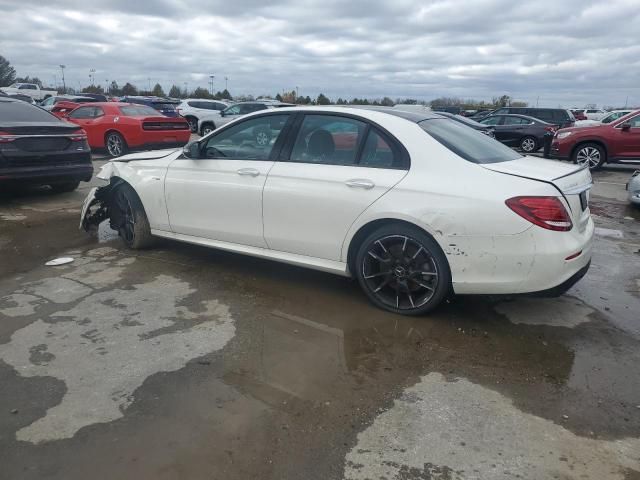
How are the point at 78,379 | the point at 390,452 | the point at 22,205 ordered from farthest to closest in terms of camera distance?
the point at 22,205
the point at 78,379
the point at 390,452

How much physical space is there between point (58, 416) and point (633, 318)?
408cm

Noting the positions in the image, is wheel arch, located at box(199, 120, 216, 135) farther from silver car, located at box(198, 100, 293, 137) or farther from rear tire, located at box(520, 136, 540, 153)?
rear tire, located at box(520, 136, 540, 153)

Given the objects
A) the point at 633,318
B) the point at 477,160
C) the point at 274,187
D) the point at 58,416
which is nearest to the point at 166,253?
the point at 274,187

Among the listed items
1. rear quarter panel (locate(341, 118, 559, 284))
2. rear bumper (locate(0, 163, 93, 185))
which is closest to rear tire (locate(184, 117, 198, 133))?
rear bumper (locate(0, 163, 93, 185))

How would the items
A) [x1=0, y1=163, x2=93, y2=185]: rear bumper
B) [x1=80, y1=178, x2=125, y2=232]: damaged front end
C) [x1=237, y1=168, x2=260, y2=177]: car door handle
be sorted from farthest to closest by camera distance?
[x1=0, y1=163, x2=93, y2=185]: rear bumper
[x1=80, y1=178, x2=125, y2=232]: damaged front end
[x1=237, y1=168, x2=260, y2=177]: car door handle

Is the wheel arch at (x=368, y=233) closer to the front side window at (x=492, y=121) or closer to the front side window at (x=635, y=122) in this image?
the front side window at (x=635, y=122)

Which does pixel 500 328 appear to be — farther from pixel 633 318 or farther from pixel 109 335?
pixel 109 335

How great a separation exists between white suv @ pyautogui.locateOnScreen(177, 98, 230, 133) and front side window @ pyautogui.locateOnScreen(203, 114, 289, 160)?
783 inches

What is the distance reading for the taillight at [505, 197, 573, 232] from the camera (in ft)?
11.7

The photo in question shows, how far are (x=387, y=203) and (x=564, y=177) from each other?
128cm

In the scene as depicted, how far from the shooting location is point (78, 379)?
3.16 metres

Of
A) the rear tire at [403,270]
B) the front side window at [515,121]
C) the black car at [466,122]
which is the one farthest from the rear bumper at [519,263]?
the front side window at [515,121]

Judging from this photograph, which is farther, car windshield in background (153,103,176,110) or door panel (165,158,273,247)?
car windshield in background (153,103,176,110)

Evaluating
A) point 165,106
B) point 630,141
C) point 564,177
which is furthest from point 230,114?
point 564,177
